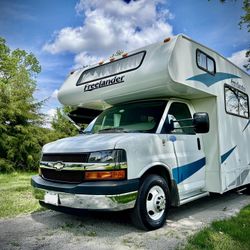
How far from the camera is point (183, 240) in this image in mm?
4109

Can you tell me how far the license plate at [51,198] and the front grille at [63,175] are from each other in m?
0.24

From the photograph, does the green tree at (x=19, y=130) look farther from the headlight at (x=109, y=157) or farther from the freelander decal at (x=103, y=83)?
the headlight at (x=109, y=157)

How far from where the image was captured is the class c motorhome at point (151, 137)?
4164 millimetres

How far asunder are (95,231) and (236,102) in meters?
4.51

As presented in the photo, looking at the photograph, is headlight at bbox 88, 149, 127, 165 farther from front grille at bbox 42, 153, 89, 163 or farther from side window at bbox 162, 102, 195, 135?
side window at bbox 162, 102, 195, 135

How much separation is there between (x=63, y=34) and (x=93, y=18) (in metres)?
4.06

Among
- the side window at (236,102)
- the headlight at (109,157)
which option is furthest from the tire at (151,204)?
the side window at (236,102)

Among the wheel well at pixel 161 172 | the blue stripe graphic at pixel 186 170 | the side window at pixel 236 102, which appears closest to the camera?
the wheel well at pixel 161 172

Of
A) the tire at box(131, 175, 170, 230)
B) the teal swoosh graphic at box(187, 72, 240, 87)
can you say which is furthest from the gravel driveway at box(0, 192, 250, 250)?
the teal swoosh graphic at box(187, 72, 240, 87)

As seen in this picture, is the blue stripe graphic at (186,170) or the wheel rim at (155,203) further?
the blue stripe graphic at (186,170)

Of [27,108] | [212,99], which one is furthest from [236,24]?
[27,108]

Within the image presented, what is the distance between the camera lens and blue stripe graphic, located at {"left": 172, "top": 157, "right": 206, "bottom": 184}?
5.05 meters

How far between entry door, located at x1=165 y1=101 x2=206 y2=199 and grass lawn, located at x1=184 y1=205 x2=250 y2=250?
0.83 meters

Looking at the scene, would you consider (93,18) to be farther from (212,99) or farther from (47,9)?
(212,99)
